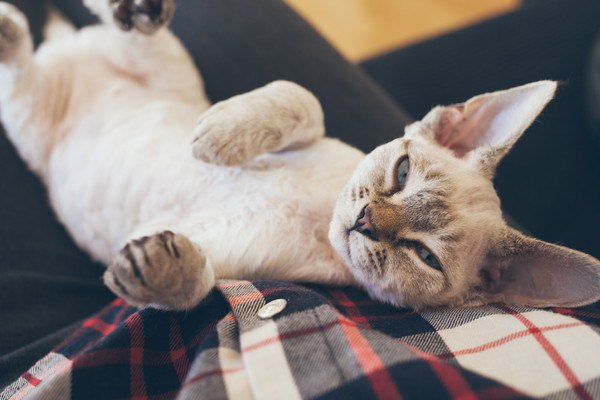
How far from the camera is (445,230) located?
4.24 feet

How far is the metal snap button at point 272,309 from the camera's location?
1.00m

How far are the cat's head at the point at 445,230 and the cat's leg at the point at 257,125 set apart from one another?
30 centimetres

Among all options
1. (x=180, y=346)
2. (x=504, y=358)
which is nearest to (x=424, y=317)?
(x=504, y=358)

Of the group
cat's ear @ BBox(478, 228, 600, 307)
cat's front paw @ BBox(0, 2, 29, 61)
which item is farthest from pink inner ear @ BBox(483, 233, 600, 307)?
cat's front paw @ BBox(0, 2, 29, 61)

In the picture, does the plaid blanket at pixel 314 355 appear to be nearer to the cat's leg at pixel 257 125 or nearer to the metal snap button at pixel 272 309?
the metal snap button at pixel 272 309

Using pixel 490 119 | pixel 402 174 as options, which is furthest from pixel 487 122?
pixel 402 174

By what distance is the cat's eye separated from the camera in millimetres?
1309

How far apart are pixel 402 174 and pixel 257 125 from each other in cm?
50

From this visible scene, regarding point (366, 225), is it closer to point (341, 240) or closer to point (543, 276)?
point (341, 240)

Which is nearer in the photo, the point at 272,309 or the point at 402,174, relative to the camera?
the point at 272,309

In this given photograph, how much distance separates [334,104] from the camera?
180 centimetres

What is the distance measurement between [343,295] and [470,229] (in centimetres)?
44

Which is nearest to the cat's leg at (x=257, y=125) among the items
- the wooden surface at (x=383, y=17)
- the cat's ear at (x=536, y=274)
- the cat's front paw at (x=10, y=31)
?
the cat's ear at (x=536, y=274)

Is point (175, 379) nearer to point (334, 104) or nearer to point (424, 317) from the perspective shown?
point (424, 317)
